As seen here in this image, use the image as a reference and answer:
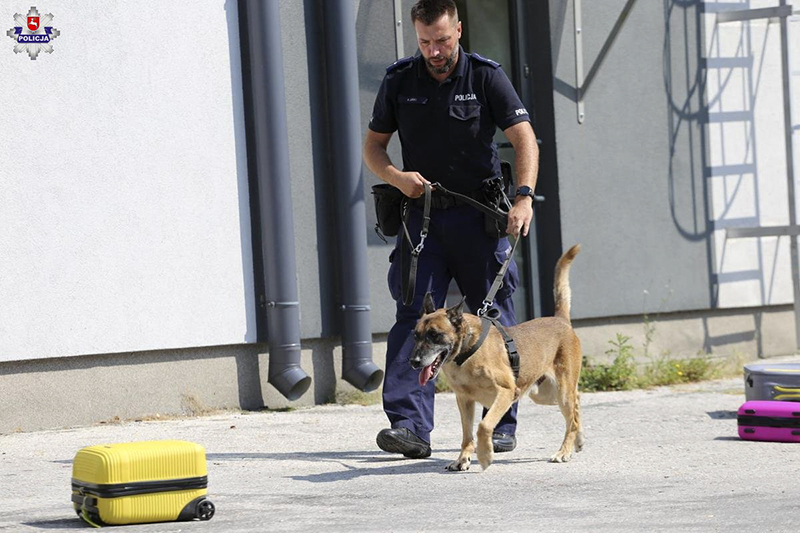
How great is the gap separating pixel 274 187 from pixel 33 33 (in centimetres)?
177

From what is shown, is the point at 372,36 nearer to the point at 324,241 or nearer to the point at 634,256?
the point at 324,241

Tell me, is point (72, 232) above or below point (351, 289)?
above

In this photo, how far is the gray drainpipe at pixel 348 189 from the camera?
28.6ft

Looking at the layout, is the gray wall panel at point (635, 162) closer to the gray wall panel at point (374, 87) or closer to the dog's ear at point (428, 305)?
the gray wall panel at point (374, 87)

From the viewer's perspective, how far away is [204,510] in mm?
4629

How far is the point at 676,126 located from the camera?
431 inches

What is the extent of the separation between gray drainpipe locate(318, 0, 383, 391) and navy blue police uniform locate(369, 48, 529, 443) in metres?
2.30

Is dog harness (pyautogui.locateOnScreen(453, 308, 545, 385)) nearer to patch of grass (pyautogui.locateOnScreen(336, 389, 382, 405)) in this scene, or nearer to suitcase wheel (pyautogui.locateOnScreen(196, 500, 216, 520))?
suitcase wheel (pyautogui.locateOnScreen(196, 500, 216, 520))

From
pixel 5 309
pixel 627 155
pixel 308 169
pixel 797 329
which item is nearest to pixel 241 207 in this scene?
pixel 308 169

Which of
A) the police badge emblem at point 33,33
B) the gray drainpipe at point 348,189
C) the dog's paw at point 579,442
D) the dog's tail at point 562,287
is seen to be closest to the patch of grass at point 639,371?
the gray drainpipe at point 348,189

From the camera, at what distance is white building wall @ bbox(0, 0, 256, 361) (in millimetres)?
7523

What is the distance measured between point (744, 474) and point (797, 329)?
5.83 metres

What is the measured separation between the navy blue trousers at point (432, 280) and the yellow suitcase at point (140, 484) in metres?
1.80

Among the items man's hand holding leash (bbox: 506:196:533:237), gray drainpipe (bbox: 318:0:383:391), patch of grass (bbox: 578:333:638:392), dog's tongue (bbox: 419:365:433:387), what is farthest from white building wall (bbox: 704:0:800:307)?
dog's tongue (bbox: 419:365:433:387)
